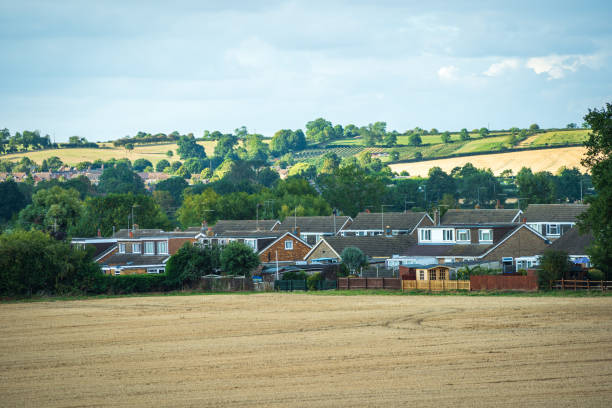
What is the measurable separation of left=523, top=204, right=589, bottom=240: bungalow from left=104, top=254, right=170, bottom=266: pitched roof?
131 feet

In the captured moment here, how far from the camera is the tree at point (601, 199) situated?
60.1 meters

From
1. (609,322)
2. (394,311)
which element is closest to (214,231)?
(394,311)

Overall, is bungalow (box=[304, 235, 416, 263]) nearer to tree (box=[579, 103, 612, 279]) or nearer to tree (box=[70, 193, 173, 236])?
tree (box=[579, 103, 612, 279])

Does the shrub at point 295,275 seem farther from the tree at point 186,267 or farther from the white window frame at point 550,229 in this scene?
the white window frame at point 550,229

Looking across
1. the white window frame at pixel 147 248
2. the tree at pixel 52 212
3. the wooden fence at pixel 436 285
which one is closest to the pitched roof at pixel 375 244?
the white window frame at pixel 147 248

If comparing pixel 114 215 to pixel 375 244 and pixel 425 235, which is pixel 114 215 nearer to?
pixel 375 244

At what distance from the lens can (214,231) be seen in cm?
11325

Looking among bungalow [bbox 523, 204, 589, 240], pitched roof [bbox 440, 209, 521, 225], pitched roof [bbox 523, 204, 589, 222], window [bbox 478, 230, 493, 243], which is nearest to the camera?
window [bbox 478, 230, 493, 243]

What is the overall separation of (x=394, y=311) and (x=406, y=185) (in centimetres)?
13536

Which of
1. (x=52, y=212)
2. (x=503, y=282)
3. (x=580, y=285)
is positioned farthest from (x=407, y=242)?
(x=52, y=212)

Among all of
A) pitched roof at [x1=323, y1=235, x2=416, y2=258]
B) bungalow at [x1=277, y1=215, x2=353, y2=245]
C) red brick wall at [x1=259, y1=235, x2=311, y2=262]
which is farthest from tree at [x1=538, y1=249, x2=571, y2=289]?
bungalow at [x1=277, y1=215, x2=353, y2=245]

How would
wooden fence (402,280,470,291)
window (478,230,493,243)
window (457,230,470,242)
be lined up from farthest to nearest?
1. window (457,230,470,242)
2. window (478,230,493,243)
3. wooden fence (402,280,470,291)

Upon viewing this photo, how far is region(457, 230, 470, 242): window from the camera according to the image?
3376 inches

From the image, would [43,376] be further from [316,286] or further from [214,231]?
[214,231]
